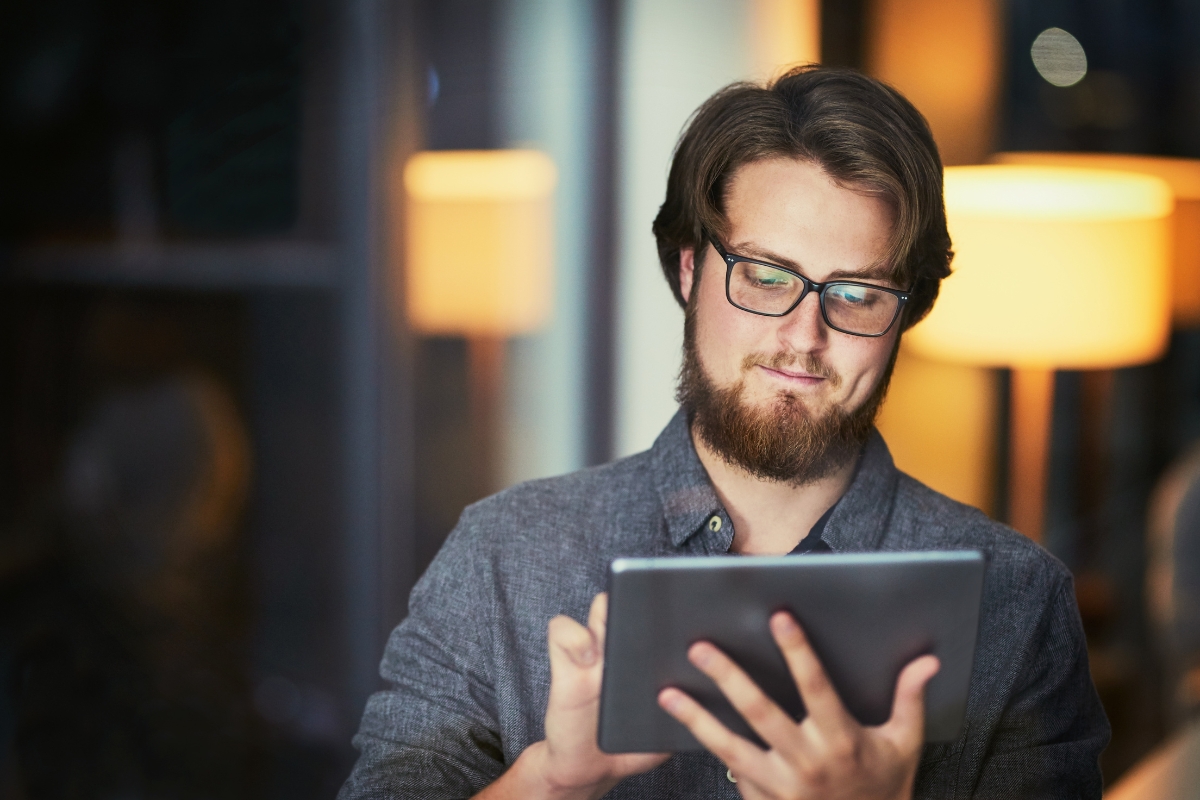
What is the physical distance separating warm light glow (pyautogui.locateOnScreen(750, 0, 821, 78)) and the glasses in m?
0.14

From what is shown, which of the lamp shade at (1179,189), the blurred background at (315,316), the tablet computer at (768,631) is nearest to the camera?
the tablet computer at (768,631)

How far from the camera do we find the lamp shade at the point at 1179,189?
0.93 m

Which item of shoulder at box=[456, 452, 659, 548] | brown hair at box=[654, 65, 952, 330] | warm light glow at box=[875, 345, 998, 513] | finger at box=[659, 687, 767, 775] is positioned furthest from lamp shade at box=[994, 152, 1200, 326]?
finger at box=[659, 687, 767, 775]

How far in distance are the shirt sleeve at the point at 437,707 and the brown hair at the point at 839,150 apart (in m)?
0.24

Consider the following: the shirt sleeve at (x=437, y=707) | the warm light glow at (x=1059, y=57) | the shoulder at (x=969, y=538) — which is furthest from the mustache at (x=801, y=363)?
the warm light glow at (x=1059, y=57)

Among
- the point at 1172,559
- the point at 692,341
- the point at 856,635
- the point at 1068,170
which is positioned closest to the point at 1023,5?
the point at 1068,170

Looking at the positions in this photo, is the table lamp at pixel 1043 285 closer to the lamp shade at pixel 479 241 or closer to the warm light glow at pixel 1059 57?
the warm light glow at pixel 1059 57

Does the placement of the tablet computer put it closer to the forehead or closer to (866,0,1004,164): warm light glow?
the forehead

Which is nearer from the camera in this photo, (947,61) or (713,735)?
(713,735)

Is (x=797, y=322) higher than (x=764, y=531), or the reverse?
(x=797, y=322)

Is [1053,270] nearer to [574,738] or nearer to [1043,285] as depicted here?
[1043,285]

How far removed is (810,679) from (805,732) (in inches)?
1.2

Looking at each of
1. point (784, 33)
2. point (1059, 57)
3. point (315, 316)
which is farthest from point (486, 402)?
point (1059, 57)

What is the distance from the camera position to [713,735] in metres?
0.47
